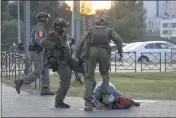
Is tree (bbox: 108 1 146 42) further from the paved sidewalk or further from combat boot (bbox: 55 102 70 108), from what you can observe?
combat boot (bbox: 55 102 70 108)

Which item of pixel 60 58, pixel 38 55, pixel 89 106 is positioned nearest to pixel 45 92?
pixel 38 55

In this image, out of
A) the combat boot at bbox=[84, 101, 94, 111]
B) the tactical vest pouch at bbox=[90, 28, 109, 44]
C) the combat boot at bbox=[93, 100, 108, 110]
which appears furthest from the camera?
the combat boot at bbox=[93, 100, 108, 110]

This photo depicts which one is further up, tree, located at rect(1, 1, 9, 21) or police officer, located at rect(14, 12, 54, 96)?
tree, located at rect(1, 1, 9, 21)

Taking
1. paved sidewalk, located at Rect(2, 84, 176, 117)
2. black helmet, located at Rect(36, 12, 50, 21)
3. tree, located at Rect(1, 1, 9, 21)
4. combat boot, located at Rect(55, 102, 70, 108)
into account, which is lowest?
paved sidewalk, located at Rect(2, 84, 176, 117)

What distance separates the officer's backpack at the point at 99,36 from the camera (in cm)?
913

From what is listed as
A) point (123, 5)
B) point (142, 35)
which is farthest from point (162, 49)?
point (123, 5)

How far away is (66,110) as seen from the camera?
29.9 feet

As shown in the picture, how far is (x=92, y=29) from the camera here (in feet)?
30.3

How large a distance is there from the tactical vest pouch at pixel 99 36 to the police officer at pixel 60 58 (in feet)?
2.21

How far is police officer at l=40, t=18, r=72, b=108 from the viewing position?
9.41 metres

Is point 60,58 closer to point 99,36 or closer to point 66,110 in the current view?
point 99,36

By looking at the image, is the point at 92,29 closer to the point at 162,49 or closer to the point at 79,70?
the point at 79,70

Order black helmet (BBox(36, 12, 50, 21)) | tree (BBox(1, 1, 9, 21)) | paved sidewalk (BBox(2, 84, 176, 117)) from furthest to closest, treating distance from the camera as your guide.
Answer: tree (BBox(1, 1, 9, 21)), black helmet (BBox(36, 12, 50, 21)), paved sidewalk (BBox(2, 84, 176, 117))

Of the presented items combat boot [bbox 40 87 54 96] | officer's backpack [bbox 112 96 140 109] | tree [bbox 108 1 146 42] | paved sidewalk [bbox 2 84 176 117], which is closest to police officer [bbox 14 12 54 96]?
combat boot [bbox 40 87 54 96]
